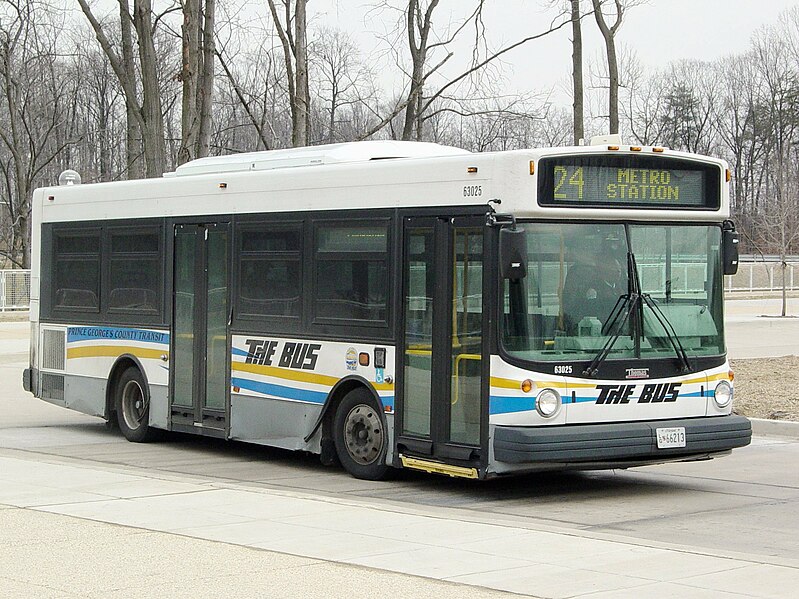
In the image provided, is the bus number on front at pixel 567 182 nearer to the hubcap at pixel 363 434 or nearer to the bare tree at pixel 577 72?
the hubcap at pixel 363 434

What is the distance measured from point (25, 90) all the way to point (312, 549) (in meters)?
57.7

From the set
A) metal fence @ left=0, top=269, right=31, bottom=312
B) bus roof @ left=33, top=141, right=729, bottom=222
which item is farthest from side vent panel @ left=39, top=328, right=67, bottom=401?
metal fence @ left=0, top=269, right=31, bottom=312

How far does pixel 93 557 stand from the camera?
8039 mm

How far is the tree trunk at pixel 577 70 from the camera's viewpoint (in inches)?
953

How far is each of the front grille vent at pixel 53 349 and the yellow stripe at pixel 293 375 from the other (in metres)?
3.81

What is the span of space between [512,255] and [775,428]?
23.1 ft

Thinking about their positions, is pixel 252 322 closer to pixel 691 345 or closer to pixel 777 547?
pixel 691 345

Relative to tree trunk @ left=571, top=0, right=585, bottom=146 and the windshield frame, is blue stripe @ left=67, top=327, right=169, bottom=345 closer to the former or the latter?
the windshield frame

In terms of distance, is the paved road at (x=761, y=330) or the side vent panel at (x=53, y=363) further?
the paved road at (x=761, y=330)

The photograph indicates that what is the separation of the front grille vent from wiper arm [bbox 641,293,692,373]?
8.35 metres

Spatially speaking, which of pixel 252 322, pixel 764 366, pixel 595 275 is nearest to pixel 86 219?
pixel 252 322

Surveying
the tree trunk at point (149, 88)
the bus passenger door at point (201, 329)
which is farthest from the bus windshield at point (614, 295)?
the tree trunk at point (149, 88)

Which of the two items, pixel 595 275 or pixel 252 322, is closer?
pixel 595 275

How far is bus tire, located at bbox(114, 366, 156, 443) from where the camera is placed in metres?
15.6
